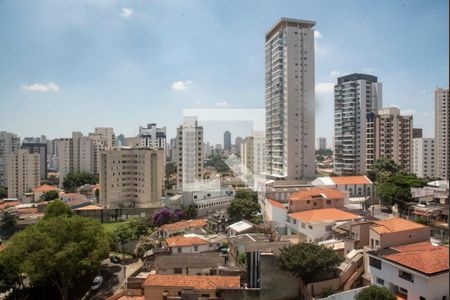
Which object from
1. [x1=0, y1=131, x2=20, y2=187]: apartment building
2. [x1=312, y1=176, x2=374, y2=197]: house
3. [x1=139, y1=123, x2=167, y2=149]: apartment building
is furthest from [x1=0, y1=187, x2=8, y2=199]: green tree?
[x1=312, y1=176, x2=374, y2=197]: house

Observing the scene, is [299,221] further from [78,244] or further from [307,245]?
[78,244]

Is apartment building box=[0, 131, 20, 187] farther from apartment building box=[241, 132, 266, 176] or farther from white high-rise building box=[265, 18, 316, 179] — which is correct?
white high-rise building box=[265, 18, 316, 179]

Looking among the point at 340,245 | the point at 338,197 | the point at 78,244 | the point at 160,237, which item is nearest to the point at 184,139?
the point at 160,237

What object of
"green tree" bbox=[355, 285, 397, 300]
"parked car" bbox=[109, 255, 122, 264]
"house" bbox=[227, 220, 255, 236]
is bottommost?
"parked car" bbox=[109, 255, 122, 264]

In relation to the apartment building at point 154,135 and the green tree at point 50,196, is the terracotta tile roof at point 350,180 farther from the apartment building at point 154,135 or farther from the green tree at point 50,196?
the apartment building at point 154,135

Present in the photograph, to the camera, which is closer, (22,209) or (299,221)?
(299,221)

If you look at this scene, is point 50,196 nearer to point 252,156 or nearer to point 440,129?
point 252,156

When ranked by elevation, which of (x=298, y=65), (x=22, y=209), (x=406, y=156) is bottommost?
(x=22, y=209)
